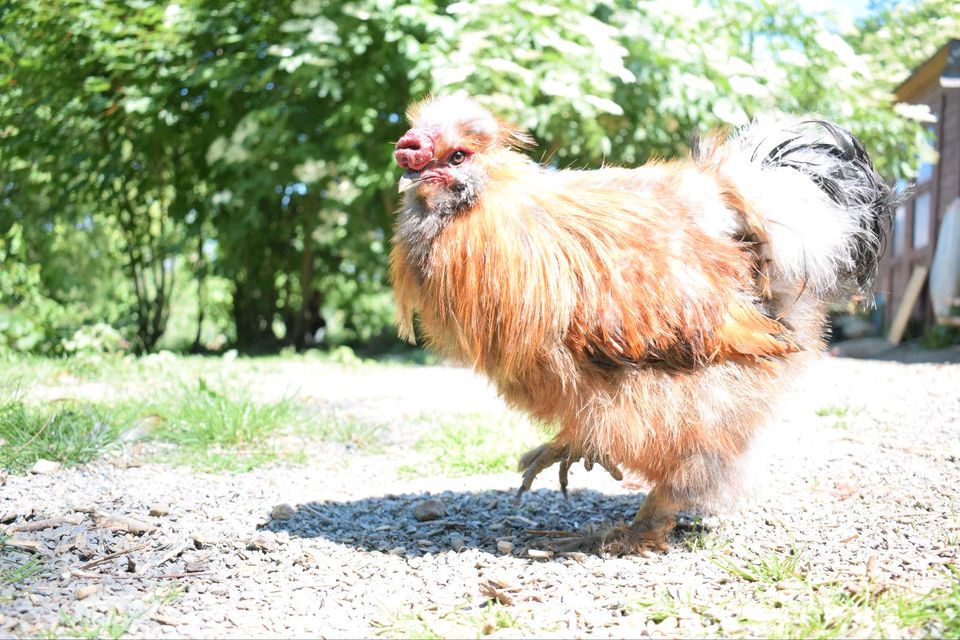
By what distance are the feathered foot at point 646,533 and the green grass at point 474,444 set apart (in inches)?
46.1

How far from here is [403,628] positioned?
2426 millimetres

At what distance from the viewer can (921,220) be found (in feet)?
42.9

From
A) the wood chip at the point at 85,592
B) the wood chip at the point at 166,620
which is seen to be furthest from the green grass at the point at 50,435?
the wood chip at the point at 166,620

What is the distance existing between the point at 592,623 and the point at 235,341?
33.7 feet

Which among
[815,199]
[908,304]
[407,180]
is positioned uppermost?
[407,180]

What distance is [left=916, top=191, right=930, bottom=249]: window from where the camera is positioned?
12758 mm

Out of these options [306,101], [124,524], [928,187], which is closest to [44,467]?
[124,524]

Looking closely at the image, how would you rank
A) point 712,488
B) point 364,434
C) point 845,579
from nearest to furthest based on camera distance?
point 845,579, point 712,488, point 364,434

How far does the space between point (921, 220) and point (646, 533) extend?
12109 millimetres

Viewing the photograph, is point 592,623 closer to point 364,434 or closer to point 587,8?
point 364,434

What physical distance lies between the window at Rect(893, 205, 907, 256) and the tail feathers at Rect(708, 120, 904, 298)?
1139cm

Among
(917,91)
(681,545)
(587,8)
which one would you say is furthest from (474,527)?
(917,91)

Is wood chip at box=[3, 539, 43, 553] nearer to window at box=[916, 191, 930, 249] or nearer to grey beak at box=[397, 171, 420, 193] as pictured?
grey beak at box=[397, 171, 420, 193]

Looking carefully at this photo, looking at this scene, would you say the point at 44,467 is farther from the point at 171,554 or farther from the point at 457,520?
the point at 457,520
